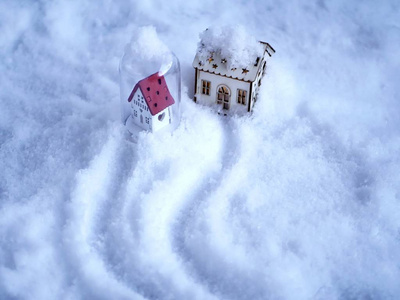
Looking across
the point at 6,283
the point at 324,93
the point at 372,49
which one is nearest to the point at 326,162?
the point at 324,93

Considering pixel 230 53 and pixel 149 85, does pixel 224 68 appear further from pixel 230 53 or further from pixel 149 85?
pixel 149 85

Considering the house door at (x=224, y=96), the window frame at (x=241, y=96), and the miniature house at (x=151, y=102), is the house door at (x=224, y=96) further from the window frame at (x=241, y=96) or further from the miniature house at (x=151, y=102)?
the miniature house at (x=151, y=102)

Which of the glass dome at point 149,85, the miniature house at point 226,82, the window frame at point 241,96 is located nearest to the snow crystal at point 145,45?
the glass dome at point 149,85

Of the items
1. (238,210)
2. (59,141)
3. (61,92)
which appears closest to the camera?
(238,210)

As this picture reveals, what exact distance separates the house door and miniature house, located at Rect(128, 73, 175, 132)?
15 centimetres

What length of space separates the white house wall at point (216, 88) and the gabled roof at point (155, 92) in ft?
0.40

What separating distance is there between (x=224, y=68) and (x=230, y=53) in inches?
1.8

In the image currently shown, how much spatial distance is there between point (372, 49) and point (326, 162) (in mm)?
498

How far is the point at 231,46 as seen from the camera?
1488 mm

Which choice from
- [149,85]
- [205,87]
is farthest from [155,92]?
[205,87]

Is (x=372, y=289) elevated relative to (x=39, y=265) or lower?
elevated

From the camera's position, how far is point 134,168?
147cm

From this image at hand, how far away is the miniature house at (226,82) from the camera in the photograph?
1508 mm

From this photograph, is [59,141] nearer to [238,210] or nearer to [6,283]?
[6,283]
